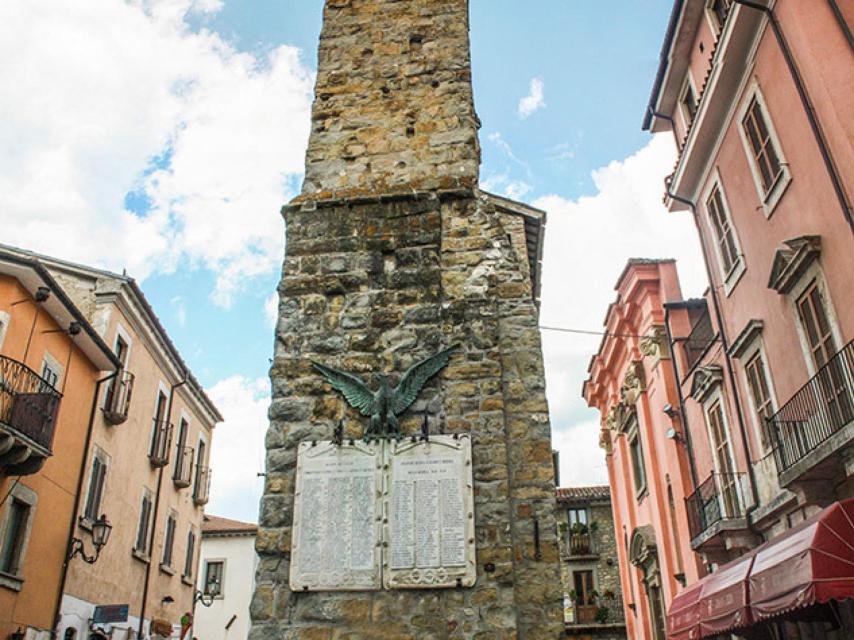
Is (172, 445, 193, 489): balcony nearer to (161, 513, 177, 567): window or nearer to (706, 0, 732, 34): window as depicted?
(161, 513, 177, 567): window

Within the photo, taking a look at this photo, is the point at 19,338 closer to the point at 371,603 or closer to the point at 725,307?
the point at 371,603

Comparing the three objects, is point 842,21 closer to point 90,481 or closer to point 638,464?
point 638,464

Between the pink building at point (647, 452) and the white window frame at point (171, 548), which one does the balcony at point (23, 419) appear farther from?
the pink building at point (647, 452)

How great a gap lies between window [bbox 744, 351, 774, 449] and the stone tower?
422 centimetres

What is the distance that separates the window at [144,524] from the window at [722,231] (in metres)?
12.3

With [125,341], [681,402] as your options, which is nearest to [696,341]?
[681,402]

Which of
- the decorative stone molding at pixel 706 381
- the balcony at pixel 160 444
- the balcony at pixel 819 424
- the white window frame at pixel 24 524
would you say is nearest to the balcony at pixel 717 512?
the decorative stone molding at pixel 706 381

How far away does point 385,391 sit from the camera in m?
5.73

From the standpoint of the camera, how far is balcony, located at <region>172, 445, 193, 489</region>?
17.8 meters

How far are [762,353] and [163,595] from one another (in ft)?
45.1

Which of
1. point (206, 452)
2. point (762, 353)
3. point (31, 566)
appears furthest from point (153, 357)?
point (762, 353)

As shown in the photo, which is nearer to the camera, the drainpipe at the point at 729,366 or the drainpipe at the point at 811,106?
the drainpipe at the point at 811,106

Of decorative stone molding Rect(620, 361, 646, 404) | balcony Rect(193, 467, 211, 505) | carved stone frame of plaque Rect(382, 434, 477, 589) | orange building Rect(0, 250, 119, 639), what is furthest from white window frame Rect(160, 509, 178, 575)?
carved stone frame of plaque Rect(382, 434, 477, 589)

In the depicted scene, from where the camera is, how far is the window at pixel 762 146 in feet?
30.3
